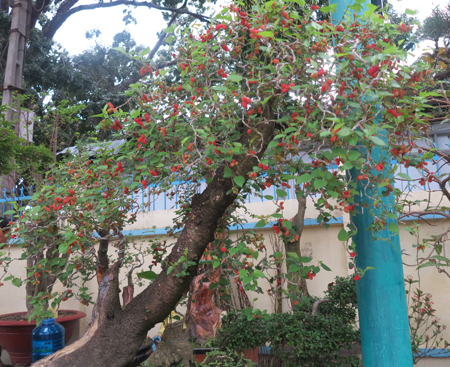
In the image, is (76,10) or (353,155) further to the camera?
(76,10)

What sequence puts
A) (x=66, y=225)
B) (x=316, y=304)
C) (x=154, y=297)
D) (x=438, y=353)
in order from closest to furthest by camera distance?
(x=154, y=297) < (x=66, y=225) < (x=316, y=304) < (x=438, y=353)

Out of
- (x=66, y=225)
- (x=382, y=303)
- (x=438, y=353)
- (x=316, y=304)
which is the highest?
(x=66, y=225)

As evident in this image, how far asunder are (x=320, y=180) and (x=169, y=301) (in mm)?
1307

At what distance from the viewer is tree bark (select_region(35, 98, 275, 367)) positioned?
219cm

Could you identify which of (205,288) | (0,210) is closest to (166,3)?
(0,210)

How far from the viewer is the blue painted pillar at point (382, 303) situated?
75.7 inches

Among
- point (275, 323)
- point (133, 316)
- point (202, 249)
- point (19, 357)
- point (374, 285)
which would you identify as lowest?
point (19, 357)

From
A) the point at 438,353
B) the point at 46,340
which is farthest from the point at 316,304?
the point at 46,340

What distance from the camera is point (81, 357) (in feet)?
7.90

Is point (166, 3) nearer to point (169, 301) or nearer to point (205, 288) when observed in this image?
point (205, 288)

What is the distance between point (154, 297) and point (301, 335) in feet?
5.08

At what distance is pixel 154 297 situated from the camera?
2.36 metres

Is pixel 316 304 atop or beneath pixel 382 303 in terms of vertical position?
beneath

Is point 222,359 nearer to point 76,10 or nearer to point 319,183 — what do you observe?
point 319,183
